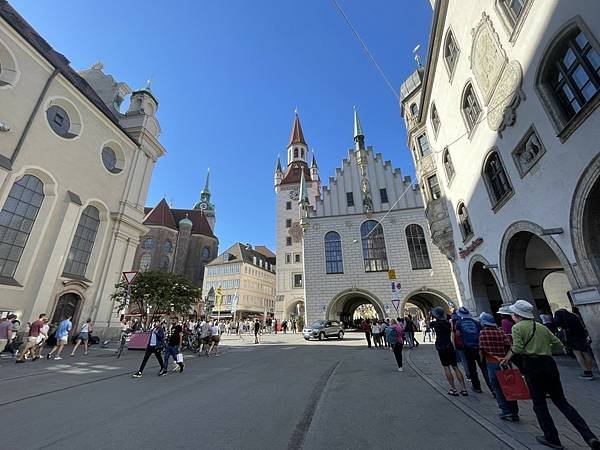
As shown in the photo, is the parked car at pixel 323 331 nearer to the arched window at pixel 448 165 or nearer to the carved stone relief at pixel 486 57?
the arched window at pixel 448 165

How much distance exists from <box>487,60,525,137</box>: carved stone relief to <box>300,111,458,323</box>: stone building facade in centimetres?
1590

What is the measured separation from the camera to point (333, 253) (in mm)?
29922

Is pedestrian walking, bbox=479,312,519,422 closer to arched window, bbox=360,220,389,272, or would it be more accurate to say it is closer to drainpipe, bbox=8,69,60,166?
drainpipe, bbox=8,69,60,166

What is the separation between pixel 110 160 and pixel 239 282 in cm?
3346

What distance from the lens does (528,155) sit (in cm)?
904

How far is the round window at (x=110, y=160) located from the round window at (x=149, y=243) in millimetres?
29710

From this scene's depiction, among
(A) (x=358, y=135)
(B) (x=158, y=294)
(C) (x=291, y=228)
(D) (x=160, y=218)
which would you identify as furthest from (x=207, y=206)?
(B) (x=158, y=294)

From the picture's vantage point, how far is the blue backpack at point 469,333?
5.72 meters

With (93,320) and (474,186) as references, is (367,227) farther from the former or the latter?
(93,320)

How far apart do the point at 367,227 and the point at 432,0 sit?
64.3 feet

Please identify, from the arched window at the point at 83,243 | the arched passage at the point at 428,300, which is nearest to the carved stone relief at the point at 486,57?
the arched passage at the point at 428,300

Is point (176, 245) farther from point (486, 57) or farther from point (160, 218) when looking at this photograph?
point (486, 57)

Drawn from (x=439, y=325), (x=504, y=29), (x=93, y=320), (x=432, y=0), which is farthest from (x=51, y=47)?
(x=439, y=325)

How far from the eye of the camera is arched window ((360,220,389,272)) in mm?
28781
